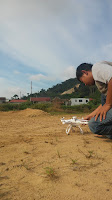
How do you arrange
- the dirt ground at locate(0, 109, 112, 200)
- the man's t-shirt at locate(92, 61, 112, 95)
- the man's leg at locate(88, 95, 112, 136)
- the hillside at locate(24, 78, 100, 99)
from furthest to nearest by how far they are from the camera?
the hillside at locate(24, 78, 100, 99) → the man's leg at locate(88, 95, 112, 136) → the man's t-shirt at locate(92, 61, 112, 95) → the dirt ground at locate(0, 109, 112, 200)

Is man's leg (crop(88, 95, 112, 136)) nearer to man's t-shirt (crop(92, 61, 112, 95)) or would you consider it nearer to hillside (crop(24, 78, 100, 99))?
man's t-shirt (crop(92, 61, 112, 95))

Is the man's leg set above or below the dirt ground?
above

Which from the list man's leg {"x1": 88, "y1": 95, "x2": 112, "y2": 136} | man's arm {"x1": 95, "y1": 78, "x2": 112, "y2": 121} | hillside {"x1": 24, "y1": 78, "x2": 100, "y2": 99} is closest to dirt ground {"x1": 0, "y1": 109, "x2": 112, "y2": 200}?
man's leg {"x1": 88, "y1": 95, "x2": 112, "y2": 136}

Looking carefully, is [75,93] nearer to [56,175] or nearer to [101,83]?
[101,83]

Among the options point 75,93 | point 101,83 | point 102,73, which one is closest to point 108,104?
point 101,83

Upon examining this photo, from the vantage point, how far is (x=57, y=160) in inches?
79.2

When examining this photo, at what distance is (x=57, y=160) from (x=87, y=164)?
386 mm

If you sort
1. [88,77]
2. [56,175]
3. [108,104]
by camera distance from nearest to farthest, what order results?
[56,175] < [108,104] < [88,77]

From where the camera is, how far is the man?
2180 millimetres

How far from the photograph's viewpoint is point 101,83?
2.28 m

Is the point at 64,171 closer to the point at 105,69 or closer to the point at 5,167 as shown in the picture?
the point at 5,167

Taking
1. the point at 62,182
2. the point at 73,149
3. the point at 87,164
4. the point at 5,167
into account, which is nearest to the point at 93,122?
the point at 73,149

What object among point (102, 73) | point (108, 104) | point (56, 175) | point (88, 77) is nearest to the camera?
point (56, 175)

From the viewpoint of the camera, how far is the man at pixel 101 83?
2.18 metres
